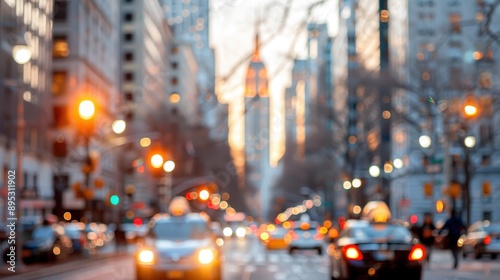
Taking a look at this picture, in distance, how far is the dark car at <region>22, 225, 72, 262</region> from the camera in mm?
41188

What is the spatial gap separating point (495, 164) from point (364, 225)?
69112mm

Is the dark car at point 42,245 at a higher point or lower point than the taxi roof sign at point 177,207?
lower

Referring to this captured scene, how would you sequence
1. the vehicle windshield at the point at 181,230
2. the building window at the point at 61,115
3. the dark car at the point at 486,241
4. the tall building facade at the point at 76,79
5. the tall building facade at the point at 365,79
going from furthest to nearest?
the building window at the point at 61,115 < the tall building facade at the point at 76,79 < the dark car at the point at 486,241 < the vehicle windshield at the point at 181,230 < the tall building facade at the point at 365,79

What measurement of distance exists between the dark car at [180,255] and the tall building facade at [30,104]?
27500 mm

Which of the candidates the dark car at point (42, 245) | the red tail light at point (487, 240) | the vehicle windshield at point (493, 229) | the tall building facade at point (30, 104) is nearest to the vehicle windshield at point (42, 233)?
the dark car at point (42, 245)

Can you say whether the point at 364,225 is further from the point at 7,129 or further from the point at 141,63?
the point at 141,63

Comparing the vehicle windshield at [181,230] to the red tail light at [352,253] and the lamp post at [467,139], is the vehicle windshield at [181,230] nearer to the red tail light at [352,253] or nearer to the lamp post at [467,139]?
the red tail light at [352,253]

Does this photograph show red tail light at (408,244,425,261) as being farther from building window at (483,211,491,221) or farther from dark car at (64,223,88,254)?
building window at (483,211,491,221)

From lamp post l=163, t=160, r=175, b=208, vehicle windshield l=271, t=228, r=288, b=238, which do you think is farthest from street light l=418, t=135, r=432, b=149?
lamp post l=163, t=160, r=175, b=208

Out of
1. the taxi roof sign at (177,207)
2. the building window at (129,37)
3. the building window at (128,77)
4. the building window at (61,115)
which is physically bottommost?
the taxi roof sign at (177,207)

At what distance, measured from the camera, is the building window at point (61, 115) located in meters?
85.2

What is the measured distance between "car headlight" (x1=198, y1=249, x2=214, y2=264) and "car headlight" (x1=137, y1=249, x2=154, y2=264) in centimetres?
121

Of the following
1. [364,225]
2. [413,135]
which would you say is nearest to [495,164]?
[413,135]

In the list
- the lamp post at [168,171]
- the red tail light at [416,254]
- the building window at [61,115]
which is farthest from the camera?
the building window at [61,115]
